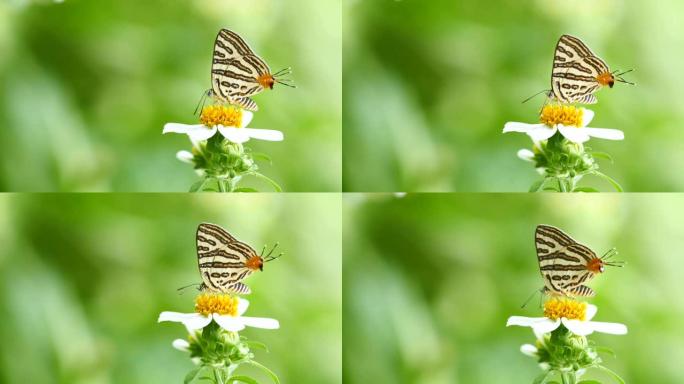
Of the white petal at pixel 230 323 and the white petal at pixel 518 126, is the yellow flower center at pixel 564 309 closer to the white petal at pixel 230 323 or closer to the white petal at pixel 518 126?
the white petal at pixel 518 126

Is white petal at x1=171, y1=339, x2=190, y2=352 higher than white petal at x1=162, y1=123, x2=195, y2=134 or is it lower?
lower

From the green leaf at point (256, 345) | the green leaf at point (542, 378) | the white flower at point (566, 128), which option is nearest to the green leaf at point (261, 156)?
the green leaf at point (256, 345)

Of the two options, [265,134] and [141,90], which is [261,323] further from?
[141,90]

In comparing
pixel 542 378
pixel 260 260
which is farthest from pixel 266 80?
pixel 542 378

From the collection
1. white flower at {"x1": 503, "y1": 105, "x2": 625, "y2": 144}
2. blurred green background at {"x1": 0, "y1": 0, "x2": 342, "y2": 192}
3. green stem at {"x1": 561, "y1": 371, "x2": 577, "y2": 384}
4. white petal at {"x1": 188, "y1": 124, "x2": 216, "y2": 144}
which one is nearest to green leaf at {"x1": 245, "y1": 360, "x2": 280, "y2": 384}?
blurred green background at {"x1": 0, "y1": 0, "x2": 342, "y2": 192}

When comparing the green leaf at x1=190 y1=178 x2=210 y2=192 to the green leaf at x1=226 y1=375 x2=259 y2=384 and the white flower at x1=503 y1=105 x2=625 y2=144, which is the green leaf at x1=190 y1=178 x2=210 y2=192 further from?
the white flower at x1=503 y1=105 x2=625 y2=144

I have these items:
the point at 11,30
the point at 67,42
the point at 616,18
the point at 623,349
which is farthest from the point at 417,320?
the point at 11,30
